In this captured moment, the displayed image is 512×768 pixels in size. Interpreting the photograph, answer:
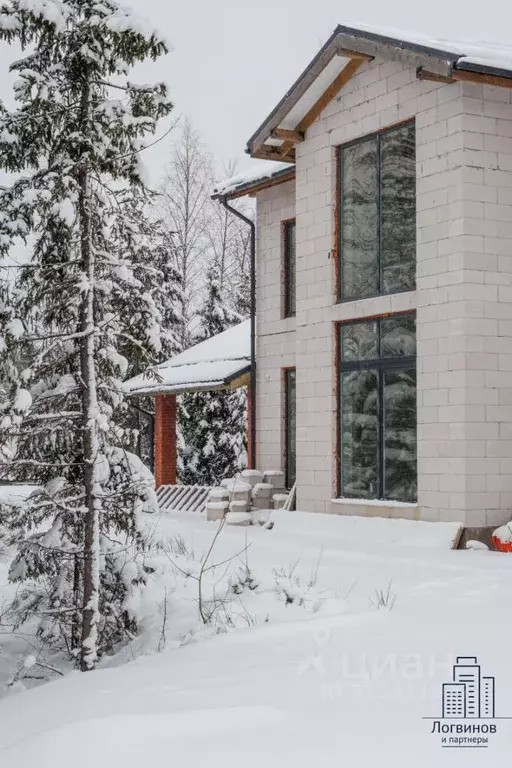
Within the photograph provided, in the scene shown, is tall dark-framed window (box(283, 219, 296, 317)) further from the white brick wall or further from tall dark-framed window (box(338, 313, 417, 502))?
the white brick wall

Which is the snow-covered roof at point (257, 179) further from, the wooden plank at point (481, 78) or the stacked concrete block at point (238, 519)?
the stacked concrete block at point (238, 519)

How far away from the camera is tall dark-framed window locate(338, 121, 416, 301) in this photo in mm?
12656

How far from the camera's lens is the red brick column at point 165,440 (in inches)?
778

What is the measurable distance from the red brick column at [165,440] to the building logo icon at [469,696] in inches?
588

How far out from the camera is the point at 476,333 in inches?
456

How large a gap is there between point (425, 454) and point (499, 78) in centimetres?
473

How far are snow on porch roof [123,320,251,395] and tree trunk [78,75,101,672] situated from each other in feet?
26.1

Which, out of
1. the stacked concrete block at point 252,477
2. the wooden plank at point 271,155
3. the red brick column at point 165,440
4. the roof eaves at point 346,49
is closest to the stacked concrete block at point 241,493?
the stacked concrete block at point 252,477

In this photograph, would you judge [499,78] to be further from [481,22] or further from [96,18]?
[481,22]

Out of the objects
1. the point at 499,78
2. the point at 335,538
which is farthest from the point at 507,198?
the point at 335,538

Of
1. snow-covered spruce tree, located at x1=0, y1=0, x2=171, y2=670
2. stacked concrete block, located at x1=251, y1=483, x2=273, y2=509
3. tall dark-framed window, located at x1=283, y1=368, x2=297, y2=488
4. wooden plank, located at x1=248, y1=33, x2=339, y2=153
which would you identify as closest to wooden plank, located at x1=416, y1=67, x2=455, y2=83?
wooden plank, located at x1=248, y1=33, x2=339, y2=153

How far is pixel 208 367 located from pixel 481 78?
28.2 feet

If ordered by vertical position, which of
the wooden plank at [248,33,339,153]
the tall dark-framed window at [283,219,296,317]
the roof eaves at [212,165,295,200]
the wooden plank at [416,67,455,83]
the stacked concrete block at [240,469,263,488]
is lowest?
the stacked concrete block at [240,469,263,488]

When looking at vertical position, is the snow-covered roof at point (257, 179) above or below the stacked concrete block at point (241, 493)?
above
